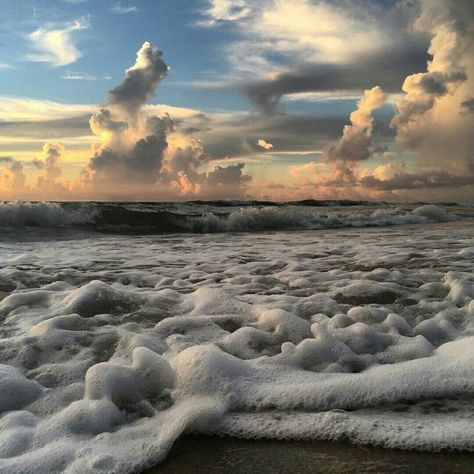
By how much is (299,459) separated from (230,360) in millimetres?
865

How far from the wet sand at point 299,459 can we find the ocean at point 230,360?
0.05m

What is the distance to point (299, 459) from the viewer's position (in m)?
1.86

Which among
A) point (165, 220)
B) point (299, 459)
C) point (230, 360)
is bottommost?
point (299, 459)

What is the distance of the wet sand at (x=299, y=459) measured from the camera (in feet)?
5.83

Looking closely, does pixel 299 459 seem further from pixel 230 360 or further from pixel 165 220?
pixel 165 220

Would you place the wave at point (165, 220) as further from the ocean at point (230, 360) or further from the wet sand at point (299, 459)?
the wet sand at point (299, 459)

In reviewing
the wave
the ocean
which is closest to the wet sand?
the ocean

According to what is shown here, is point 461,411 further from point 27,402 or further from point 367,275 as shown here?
point 367,275

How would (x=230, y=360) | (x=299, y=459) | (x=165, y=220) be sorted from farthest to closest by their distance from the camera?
1. (x=165, y=220)
2. (x=230, y=360)
3. (x=299, y=459)

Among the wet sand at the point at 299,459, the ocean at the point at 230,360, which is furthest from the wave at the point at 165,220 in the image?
the wet sand at the point at 299,459

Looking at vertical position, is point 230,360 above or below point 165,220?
below

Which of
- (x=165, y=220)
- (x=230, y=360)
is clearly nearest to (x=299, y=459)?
(x=230, y=360)

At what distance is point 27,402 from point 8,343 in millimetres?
827

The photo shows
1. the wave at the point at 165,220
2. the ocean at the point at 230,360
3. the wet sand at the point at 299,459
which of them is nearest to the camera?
the wet sand at the point at 299,459
